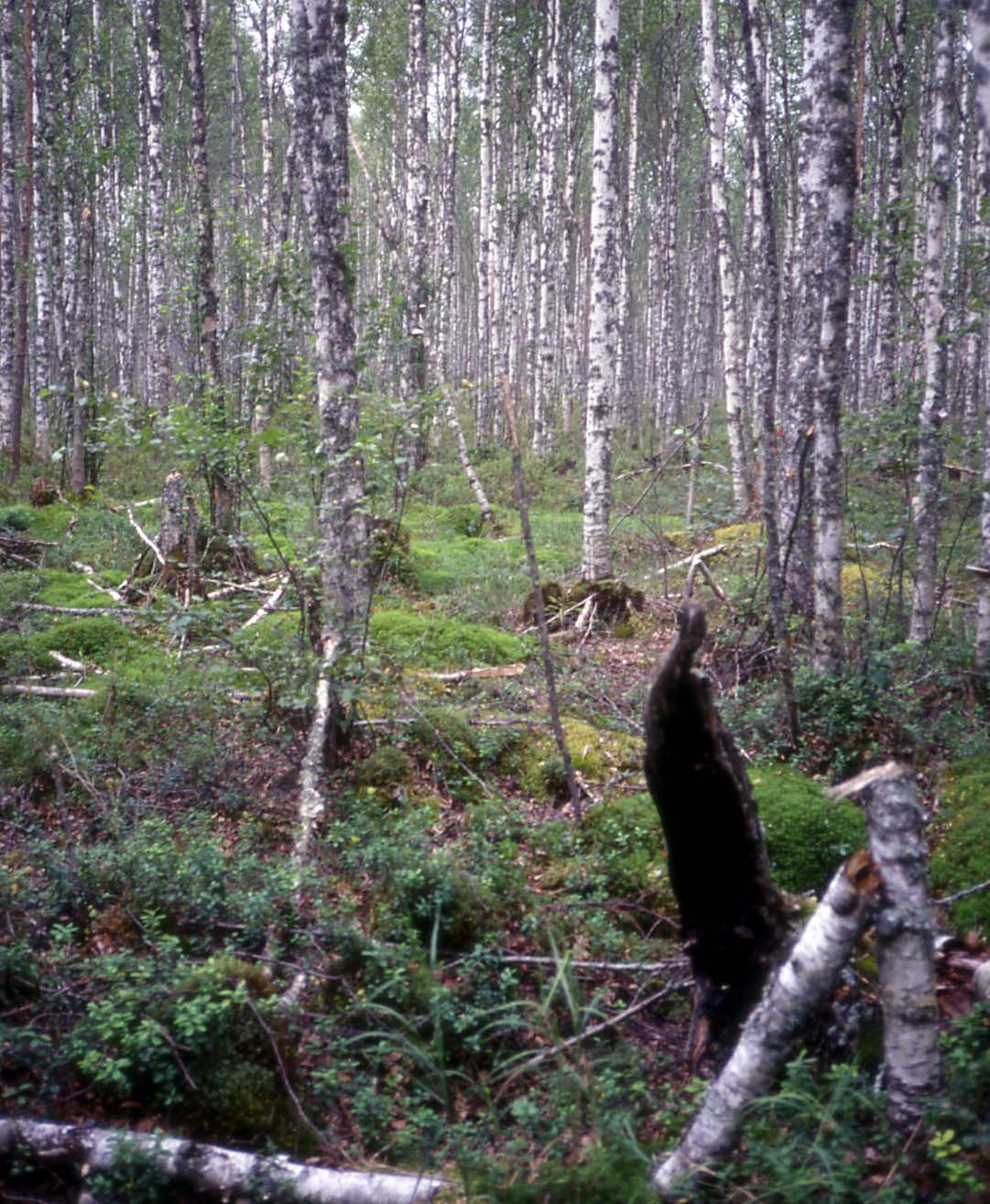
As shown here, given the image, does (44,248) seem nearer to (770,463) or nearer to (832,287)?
(832,287)

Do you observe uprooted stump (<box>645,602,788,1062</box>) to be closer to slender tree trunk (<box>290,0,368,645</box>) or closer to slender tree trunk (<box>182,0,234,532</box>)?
slender tree trunk (<box>290,0,368,645</box>)

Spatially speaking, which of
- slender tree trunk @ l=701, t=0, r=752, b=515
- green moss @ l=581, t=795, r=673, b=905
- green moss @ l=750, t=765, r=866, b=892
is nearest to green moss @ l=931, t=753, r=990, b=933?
green moss @ l=750, t=765, r=866, b=892

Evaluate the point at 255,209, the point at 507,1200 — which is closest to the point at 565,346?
the point at 255,209

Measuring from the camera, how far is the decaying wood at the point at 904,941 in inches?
105

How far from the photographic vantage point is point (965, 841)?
4695 mm

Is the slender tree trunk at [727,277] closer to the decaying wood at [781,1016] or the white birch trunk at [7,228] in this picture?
the white birch trunk at [7,228]

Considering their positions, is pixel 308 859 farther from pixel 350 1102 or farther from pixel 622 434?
pixel 622 434

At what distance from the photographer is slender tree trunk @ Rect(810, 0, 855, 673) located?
6.35 m

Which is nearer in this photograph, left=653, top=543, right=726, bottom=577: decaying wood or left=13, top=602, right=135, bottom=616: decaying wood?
left=13, top=602, right=135, bottom=616: decaying wood

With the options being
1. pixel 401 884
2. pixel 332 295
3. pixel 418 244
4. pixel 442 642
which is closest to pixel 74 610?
pixel 442 642

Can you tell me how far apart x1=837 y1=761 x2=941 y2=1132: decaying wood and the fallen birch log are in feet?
4.81

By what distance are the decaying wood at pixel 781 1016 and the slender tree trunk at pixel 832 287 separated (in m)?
4.00

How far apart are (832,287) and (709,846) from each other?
4.58m

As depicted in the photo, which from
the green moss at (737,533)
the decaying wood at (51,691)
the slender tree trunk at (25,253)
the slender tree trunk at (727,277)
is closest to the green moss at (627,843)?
the decaying wood at (51,691)
